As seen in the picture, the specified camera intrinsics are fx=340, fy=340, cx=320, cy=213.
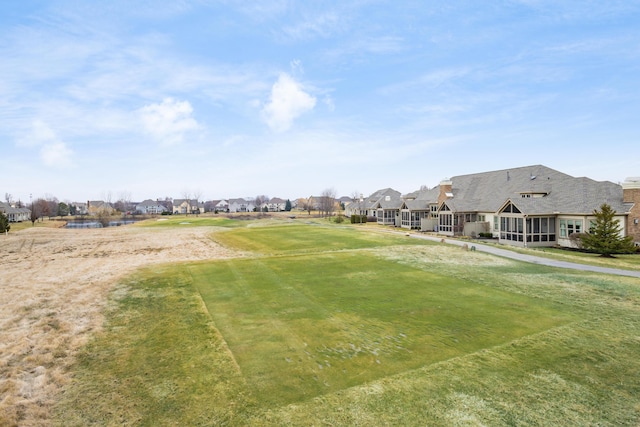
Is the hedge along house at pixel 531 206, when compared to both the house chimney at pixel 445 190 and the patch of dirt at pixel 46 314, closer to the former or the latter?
the house chimney at pixel 445 190

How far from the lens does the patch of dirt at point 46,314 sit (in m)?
7.64

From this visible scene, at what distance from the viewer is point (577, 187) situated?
3272 cm

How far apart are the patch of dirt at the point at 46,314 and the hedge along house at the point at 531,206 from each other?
26598 millimetres

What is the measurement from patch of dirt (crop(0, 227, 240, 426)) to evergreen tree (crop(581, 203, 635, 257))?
28374mm

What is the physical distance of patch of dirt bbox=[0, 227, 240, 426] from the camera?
764 centimetres

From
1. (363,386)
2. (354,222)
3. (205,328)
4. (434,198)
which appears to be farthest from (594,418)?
(354,222)

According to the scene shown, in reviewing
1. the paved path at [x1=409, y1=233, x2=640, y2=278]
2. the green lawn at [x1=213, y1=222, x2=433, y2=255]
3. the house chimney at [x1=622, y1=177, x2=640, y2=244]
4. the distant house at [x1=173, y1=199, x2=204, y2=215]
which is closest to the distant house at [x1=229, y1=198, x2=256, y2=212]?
the distant house at [x1=173, y1=199, x2=204, y2=215]

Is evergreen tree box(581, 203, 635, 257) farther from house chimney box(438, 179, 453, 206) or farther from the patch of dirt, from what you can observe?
the patch of dirt

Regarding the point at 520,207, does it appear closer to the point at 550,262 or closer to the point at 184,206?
the point at 550,262

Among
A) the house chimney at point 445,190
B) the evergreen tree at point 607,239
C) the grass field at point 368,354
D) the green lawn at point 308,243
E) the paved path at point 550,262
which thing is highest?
the house chimney at point 445,190

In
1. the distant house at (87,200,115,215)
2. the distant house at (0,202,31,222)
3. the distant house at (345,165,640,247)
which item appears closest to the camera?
the distant house at (345,165,640,247)

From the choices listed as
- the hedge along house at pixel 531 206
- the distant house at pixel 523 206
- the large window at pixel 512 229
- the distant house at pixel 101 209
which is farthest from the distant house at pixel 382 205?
the distant house at pixel 101 209

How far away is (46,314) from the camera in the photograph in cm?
1318

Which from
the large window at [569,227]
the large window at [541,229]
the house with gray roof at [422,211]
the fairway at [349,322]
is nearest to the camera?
the fairway at [349,322]
